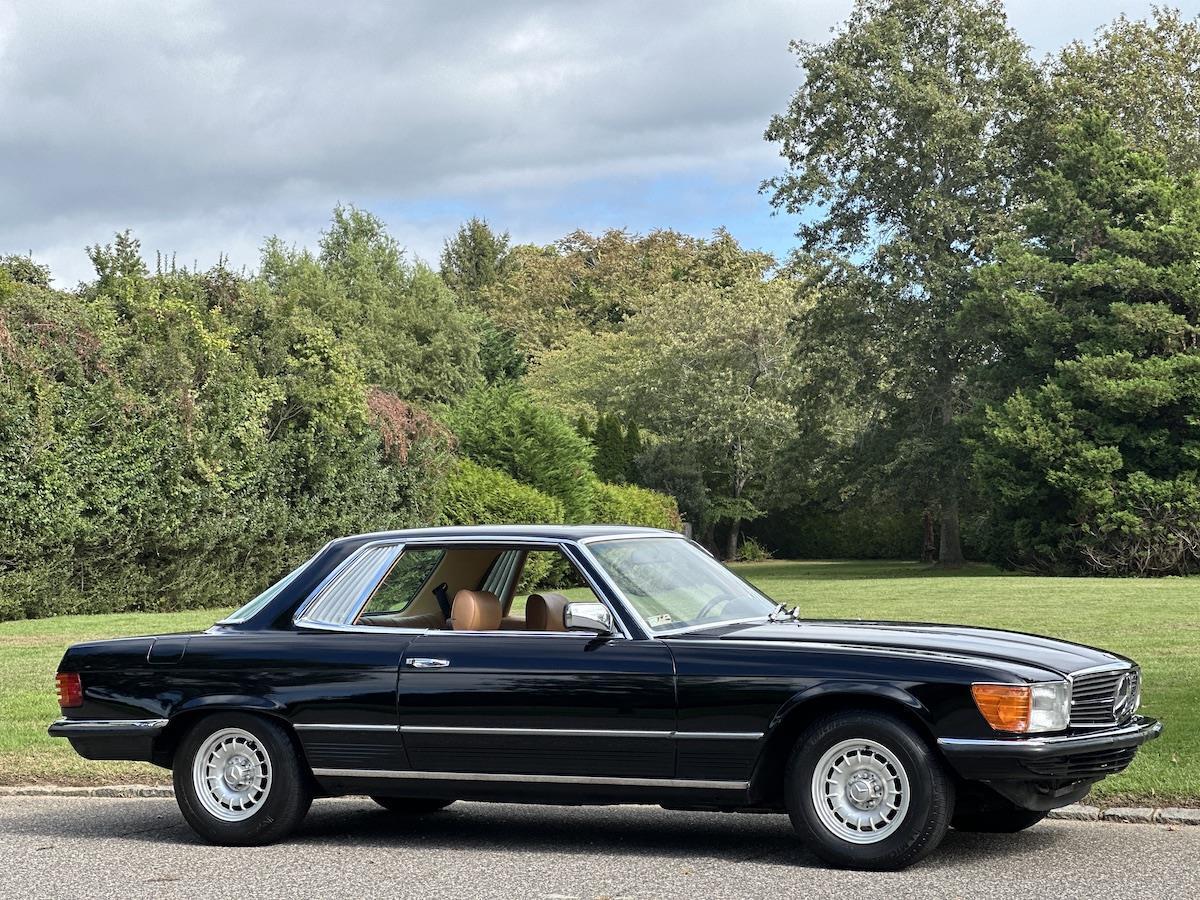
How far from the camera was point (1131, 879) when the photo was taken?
7137mm

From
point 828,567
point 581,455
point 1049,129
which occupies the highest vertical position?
point 1049,129

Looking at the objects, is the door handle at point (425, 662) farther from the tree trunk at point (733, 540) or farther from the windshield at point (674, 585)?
the tree trunk at point (733, 540)

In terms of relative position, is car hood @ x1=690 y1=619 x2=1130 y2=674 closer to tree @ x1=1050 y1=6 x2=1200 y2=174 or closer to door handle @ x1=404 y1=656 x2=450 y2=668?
door handle @ x1=404 y1=656 x2=450 y2=668

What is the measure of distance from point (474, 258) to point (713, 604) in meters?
92.8

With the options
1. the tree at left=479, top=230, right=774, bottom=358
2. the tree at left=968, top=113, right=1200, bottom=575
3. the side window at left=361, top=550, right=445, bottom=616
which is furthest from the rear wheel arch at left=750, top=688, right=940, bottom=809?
the tree at left=479, top=230, right=774, bottom=358

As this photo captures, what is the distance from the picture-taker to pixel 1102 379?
42.9 metres

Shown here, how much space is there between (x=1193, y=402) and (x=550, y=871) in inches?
1528

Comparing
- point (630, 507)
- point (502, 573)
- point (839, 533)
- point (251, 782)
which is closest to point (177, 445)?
point (630, 507)

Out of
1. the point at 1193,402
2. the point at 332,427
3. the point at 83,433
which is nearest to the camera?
the point at 83,433

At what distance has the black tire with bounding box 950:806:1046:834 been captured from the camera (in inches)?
324

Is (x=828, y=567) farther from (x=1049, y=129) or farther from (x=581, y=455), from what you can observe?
(x=581, y=455)

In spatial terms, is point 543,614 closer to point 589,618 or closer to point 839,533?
point 589,618

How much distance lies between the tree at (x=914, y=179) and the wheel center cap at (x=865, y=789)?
1731 inches

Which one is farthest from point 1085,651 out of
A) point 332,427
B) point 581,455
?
point 581,455
